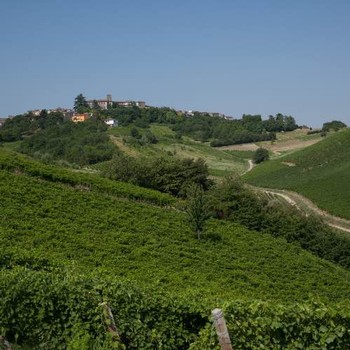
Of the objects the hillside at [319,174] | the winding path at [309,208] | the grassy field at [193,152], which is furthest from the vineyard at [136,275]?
the grassy field at [193,152]

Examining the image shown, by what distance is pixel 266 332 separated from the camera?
380 inches

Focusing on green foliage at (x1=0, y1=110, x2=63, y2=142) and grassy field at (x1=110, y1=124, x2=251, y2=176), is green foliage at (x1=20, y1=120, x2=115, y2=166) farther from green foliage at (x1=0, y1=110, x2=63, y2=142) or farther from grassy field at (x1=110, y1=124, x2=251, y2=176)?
green foliage at (x1=0, y1=110, x2=63, y2=142)

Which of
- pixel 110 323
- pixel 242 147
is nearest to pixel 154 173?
pixel 110 323

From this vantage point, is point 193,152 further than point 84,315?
Yes

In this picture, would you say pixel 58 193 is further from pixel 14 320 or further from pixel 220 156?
pixel 220 156

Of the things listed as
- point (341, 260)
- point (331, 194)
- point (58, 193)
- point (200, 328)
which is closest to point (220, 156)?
point (331, 194)

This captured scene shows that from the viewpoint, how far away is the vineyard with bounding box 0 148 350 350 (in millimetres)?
9945

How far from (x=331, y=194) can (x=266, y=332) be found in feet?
242

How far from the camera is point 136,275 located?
22000 millimetres

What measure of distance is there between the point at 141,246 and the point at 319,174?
3106 inches

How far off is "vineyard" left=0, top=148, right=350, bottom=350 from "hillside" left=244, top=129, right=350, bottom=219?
40.7m

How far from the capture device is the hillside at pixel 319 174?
7725 cm

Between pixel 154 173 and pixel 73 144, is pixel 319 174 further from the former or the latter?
pixel 73 144

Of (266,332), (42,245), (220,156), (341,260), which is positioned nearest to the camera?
(266,332)
